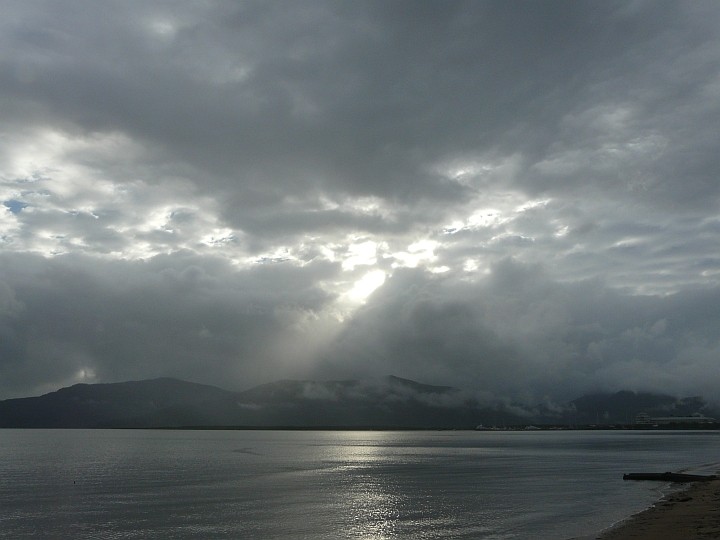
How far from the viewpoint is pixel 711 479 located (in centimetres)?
8544

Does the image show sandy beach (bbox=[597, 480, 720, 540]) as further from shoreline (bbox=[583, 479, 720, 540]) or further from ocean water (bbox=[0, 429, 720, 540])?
ocean water (bbox=[0, 429, 720, 540])

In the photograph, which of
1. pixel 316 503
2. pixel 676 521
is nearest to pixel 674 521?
pixel 676 521

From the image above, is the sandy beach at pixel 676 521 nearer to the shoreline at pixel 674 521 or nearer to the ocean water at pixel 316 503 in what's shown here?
the shoreline at pixel 674 521

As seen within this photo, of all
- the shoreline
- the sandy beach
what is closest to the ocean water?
the shoreline

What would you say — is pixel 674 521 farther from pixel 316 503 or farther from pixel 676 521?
pixel 316 503

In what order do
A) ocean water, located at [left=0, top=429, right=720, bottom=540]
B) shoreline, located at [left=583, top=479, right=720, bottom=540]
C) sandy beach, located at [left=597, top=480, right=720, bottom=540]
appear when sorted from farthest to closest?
ocean water, located at [left=0, top=429, right=720, bottom=540], shoreline, located at [left=583, top=479, right=720, bottom=540], sandy beach, located at [left=597, top=480, right=720, bottom=540]

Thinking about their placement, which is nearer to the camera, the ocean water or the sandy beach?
the sandy beach

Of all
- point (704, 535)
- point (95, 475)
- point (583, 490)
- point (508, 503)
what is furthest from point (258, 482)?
point (704, 535)

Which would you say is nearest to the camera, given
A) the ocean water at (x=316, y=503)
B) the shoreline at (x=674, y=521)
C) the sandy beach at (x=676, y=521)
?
the sandy beach at (x=676, y=521)

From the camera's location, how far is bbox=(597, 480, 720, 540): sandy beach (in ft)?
144

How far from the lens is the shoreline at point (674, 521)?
44.1 m

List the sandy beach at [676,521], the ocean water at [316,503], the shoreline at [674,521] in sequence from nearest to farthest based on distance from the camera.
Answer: the sandy beach at [676,521] < the shoreline at [674,521] < the ocean water at [316,503]

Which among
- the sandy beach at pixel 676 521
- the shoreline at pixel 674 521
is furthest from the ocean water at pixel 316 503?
the sandy beach at pixel 676 521

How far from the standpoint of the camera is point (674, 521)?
1965 inches
